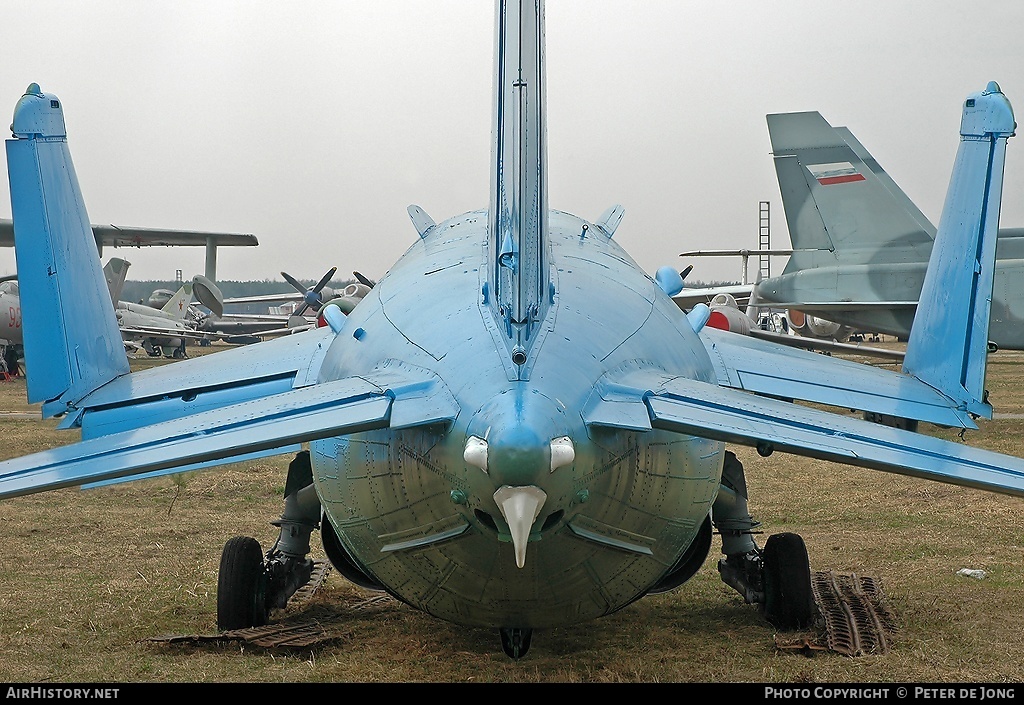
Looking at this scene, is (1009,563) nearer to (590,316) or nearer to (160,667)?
(590,316)

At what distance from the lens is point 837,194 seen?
22.9 m

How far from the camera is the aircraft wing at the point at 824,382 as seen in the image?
25.2 feet

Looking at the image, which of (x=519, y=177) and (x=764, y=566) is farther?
(x=764, y=566)

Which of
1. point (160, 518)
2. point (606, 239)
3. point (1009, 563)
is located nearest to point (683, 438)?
point (606, 239)

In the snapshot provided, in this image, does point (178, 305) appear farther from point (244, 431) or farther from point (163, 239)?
point (244, 431)

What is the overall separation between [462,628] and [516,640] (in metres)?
1.45

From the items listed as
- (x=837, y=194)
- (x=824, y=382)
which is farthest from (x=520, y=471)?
(x=837, y=194)

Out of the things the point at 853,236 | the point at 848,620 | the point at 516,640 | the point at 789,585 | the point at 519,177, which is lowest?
the point at 848,620

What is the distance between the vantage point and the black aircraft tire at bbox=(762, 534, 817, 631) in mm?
7352

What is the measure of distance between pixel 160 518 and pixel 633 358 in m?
8.22

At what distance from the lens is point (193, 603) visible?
8305 mm

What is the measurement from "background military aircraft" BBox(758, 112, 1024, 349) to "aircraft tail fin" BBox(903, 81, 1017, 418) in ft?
45.9

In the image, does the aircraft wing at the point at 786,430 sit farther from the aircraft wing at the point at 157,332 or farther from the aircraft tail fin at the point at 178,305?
the aircraft tail fin at the point at 178,305

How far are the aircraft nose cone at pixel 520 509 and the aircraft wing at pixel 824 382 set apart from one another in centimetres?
373
